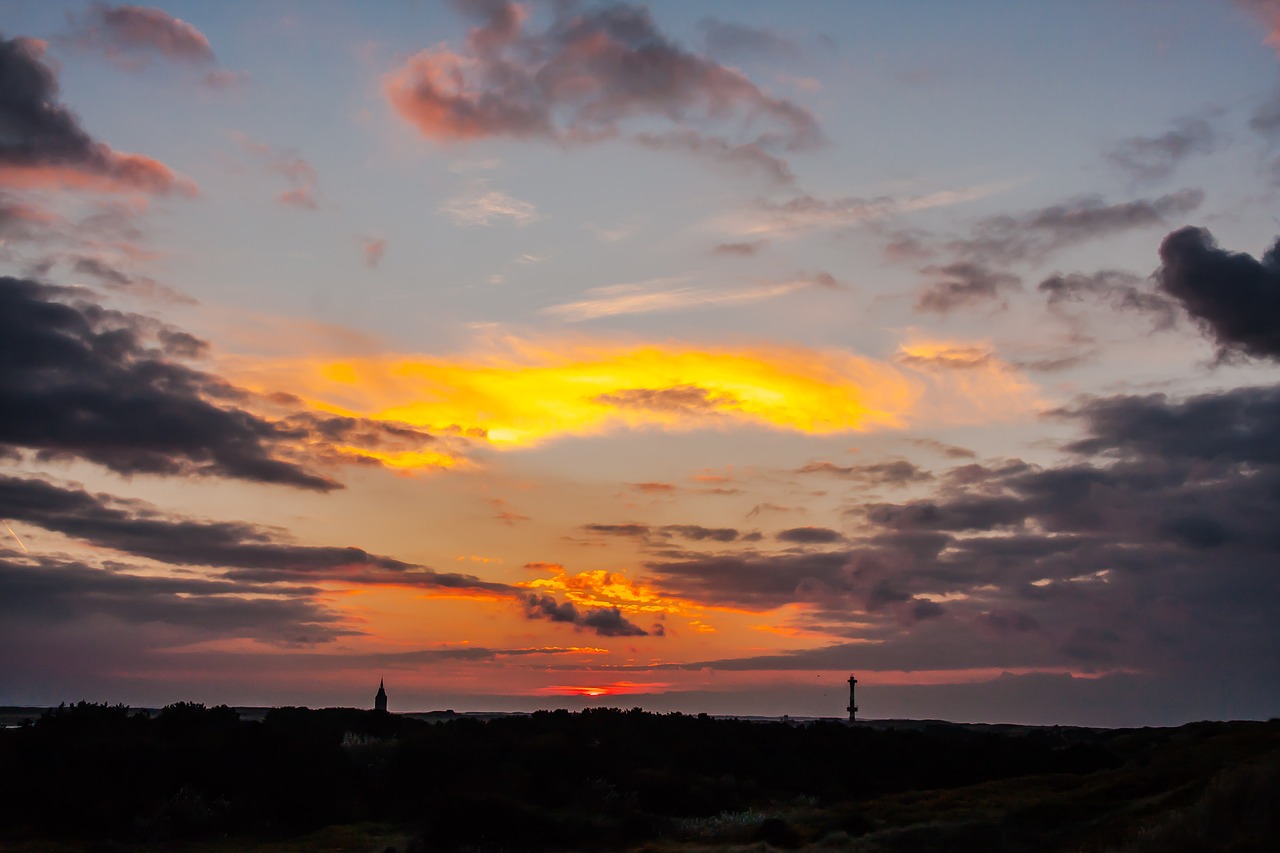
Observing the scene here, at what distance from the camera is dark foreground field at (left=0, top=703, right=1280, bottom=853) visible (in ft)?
105

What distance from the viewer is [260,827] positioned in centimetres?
Answer: 3653

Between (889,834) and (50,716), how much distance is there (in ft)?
113

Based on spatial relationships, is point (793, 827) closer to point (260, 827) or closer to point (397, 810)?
point (397, 810)

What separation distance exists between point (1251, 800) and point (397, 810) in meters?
30.4

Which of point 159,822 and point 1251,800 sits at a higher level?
point 1251,800

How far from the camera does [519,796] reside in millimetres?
44344

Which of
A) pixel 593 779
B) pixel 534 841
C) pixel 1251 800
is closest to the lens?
pixel 1251 800

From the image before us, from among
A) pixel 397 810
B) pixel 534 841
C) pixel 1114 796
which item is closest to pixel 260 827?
pixel 397 810

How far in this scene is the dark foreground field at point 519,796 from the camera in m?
32.1

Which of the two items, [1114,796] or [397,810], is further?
[397,810]

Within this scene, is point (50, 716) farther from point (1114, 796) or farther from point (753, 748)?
point (1114, 796)

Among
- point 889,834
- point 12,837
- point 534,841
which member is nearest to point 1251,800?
point 889,834

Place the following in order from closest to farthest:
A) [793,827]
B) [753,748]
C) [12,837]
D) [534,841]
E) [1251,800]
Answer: [1251,800] → [12,837] → [534,841] → [793,827] → [753,748]

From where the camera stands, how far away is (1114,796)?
3688cm
